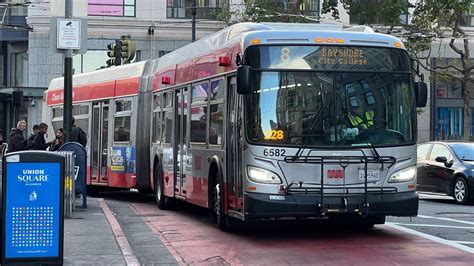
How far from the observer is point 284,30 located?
12.5 meters

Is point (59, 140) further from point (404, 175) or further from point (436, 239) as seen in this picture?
point (436, 239)

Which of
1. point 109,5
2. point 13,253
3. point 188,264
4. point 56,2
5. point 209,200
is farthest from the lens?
point 109,5

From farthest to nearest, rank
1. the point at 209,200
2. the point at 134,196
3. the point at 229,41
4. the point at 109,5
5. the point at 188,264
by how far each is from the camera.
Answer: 1. the point at 109,5
2. the point at 134,196
3. the point at 209,200
4. the point at 229,41
5. the point at 188,264

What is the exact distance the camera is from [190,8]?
41344 mm

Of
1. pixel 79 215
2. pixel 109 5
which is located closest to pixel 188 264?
pixel 79 215

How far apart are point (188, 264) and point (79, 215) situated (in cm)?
593

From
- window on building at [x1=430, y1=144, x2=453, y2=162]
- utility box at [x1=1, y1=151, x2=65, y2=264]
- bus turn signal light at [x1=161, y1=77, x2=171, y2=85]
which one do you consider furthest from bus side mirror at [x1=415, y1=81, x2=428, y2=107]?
window on building at [x1=430, y1=144, x2=453, y2=162]

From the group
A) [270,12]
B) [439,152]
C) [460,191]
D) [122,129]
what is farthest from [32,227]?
[270,12]

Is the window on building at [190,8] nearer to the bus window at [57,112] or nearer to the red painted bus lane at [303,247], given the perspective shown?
the bus window at [57,112]

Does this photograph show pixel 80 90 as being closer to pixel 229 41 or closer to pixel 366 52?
pixel 229 41

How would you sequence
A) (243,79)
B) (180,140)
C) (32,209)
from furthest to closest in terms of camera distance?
(180,140)
(243,79)
(32,209)

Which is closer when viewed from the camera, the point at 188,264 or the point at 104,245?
the point at 188,264

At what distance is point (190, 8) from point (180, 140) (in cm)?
2585

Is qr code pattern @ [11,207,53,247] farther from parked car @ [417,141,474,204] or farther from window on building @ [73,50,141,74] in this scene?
window on building @ [73,50,141,74]
